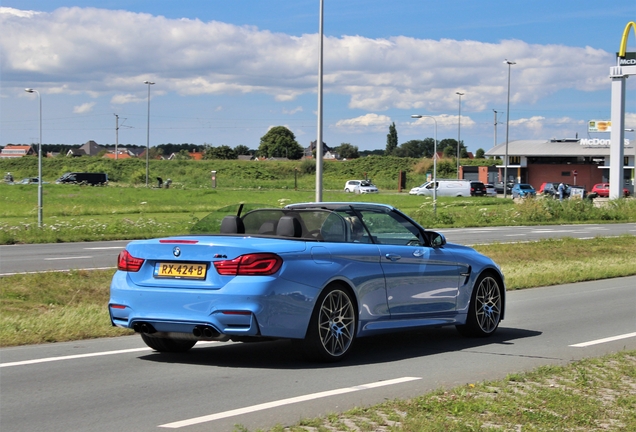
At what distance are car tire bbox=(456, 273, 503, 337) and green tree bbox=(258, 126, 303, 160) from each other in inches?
6699

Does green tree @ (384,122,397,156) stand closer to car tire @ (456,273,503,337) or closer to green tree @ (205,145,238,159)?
green tree @ (205,145,238,159)

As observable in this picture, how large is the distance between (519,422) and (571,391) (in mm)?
1119

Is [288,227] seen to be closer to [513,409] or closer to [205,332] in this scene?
[205,332]

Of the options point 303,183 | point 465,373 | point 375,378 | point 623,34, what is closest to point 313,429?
point 375,378

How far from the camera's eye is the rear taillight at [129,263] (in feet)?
26.8

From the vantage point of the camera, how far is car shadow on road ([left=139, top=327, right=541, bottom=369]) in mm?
8375

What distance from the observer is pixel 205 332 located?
7.71 metres

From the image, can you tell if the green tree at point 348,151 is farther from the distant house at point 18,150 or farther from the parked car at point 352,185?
the parked car at point 352,185

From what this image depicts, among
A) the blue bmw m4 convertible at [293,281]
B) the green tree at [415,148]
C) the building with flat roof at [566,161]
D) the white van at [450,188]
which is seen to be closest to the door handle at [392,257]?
the blue bmw m4 convertible at [293,281]

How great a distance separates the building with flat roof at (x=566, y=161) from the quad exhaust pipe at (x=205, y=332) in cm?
10263

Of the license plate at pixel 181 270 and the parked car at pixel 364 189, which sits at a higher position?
the license plate at pixel 181 270

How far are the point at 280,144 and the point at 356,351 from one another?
6816 inches

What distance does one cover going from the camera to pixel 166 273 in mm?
7988

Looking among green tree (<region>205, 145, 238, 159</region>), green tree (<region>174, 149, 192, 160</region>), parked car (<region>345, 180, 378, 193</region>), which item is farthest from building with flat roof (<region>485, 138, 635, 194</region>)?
green tree (<region>205, 145, 238, 159</region>)
